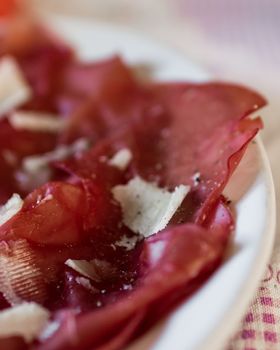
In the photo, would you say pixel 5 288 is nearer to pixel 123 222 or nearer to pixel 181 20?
pixel 123 222

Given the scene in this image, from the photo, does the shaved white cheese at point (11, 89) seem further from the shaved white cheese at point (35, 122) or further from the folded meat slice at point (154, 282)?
the folded meat slice at point (154, 282)

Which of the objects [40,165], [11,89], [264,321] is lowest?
[264,321]

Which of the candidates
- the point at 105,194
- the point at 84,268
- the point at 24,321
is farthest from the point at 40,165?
the point at 24,321

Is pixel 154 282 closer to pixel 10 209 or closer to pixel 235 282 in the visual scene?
pixel 235 282

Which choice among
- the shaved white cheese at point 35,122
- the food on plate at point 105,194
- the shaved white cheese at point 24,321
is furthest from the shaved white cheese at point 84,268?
the shaved white cheese at point 35,122

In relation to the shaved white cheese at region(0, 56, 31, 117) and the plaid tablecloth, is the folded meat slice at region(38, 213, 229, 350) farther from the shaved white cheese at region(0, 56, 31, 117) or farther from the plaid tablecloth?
the shaved white cheese at region(0, 56, 31, 117)
